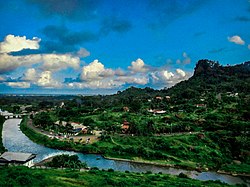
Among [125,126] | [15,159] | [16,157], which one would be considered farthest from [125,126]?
[15,159]

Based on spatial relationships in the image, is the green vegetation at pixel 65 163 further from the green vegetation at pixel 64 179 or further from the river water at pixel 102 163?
the river water at pixel 102 163

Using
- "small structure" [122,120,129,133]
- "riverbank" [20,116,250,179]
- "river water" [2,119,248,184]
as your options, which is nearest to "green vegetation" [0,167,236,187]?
"river water" [2,119,248,184]

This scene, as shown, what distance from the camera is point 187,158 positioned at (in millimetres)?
75375

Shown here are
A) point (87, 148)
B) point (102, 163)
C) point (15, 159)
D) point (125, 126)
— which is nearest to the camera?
point (15, 159)

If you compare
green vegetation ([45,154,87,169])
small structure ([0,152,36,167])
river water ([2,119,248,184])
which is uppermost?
small structure ([0,152,36,167])

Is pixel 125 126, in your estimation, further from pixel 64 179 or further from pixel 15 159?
pixel 64 179

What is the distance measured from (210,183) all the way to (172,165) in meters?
18.8

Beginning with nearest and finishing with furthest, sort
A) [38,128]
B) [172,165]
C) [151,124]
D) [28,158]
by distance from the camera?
[28,158] → [172,165] → [151,124] → [38,128]

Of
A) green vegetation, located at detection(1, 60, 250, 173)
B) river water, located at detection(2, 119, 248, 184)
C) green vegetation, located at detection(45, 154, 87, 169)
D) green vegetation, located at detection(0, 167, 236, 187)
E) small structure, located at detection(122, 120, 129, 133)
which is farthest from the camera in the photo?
small structure, located at detection(122, 120, 129, 133)

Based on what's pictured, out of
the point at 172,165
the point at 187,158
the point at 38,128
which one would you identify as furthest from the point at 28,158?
the point at 38,128

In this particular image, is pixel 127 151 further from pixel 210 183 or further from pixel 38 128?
pixel 38 128

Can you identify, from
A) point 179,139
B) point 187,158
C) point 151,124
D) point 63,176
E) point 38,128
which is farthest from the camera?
point 38,128

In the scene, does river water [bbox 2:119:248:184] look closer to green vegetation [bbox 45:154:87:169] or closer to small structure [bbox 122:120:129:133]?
green vegetation [bbox 45:154:87:169]

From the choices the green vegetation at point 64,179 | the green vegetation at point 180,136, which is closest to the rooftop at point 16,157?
the green vegetation at point 64,179
